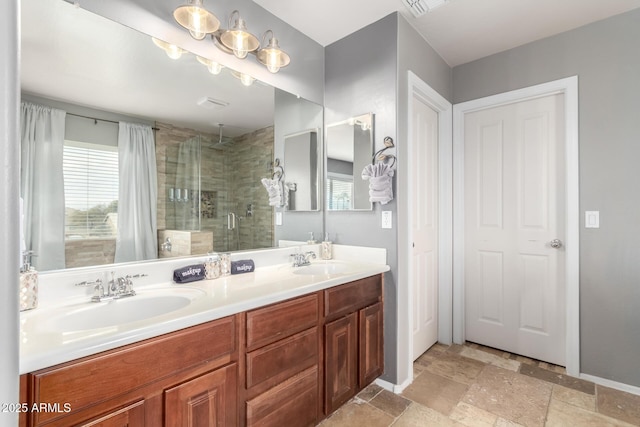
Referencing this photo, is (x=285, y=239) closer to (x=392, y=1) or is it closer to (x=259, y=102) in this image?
(x=259, y=102)

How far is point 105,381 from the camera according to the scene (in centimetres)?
85

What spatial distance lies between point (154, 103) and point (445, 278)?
2544 millimetres

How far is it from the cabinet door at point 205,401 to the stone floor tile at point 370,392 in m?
1.05

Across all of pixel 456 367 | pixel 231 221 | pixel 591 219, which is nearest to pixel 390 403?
pixel 456 367

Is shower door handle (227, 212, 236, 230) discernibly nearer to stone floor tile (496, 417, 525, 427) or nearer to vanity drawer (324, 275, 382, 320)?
vanity drawer (324, 275, 382, 320)

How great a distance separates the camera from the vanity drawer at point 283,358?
1237 millimetres

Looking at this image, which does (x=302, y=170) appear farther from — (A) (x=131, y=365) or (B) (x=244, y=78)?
(A) (x=131, y=365)

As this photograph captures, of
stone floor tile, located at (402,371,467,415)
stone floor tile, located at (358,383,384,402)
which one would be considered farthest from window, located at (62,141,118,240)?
stone floor tile, located at (402,371,467,415)

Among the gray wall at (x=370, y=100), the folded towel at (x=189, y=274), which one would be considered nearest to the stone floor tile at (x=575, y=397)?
the gray wall at (x=370, y=100)

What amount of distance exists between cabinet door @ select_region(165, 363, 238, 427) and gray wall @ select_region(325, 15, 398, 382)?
3.87 feet

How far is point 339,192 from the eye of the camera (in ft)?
7.57

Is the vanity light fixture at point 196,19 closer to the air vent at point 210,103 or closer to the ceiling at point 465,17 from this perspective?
the air vent at point 210,103

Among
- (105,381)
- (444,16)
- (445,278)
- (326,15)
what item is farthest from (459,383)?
(326,15)

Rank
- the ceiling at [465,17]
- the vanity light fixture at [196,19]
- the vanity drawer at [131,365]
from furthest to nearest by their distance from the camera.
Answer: the ceiling at [465,17] → the vanity light fixture at [196,19] → the vanity drawer at [131,365]
